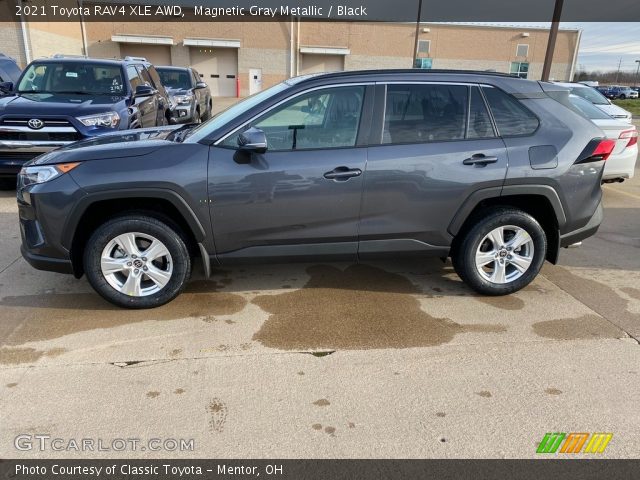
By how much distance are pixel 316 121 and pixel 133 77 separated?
5894 mm

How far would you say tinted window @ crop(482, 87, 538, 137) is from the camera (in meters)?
3.92

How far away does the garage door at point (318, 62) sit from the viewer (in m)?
37.4

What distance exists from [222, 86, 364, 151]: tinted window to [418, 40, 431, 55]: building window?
40.0m

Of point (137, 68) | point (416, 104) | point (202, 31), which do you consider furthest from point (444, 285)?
point (202, 31)

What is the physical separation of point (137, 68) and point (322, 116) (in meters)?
6.59

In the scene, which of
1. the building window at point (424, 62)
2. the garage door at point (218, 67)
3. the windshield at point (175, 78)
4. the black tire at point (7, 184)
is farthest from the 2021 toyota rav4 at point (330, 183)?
the building window at point (424, 62)

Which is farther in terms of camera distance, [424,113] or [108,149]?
[424,113]

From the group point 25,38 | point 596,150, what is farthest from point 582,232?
point 25,38

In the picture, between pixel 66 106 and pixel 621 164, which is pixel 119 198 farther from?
pixel 621 164

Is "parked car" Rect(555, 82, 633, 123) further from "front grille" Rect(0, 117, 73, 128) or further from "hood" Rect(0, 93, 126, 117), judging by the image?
"front grille" Rect(0, 117, 73, 128)

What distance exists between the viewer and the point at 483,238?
4.02 metres

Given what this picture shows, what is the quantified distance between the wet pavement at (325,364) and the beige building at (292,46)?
32.6 m

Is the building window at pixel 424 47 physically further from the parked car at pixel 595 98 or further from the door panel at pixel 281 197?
the door panel at pixel 281 197
